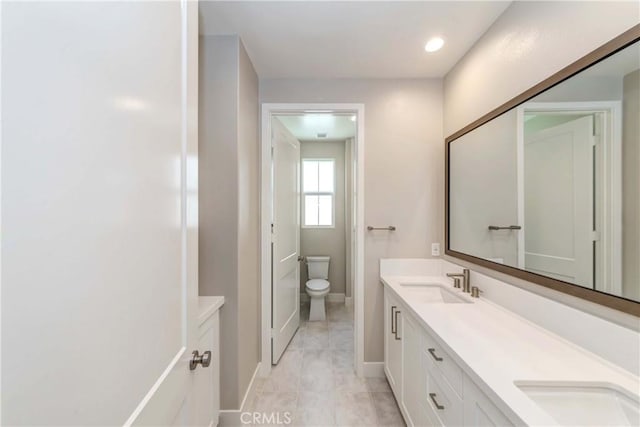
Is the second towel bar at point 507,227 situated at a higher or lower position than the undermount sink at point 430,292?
Answer: higher

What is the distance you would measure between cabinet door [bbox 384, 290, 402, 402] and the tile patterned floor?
0.16 m

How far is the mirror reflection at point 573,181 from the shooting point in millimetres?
864

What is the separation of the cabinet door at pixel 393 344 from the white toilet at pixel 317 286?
1.31 metres

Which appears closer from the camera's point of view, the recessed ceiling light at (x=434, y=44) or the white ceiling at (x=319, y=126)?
the recessed ceiling light at (x=434, y=44)

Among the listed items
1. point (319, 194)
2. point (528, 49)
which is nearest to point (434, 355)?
point (528, 49)

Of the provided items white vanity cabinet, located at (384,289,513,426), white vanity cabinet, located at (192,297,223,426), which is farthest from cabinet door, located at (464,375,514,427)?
white vanity cabinet, located at (192,297,223,426)

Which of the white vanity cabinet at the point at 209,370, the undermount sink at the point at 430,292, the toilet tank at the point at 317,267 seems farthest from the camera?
the toilet tank at the point at 317,267

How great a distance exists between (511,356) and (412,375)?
680 millimetres

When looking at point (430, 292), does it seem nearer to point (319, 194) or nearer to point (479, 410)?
point (479, 410)

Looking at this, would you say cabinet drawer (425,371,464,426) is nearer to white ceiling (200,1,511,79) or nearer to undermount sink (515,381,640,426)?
undermount sink (515,381,640,426)

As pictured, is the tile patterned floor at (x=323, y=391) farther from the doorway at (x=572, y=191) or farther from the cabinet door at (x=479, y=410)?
the doorway at (x=572, y=191)

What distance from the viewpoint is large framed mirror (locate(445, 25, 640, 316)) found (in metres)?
0.86

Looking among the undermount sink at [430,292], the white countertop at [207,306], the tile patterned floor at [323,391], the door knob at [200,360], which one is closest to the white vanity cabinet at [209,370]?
the white countertop at [207,306]

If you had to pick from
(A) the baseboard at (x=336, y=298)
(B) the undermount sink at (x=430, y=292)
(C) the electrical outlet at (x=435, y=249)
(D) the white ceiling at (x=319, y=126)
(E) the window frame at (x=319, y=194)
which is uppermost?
(D) the white ceiling at (x=319, y=126)
